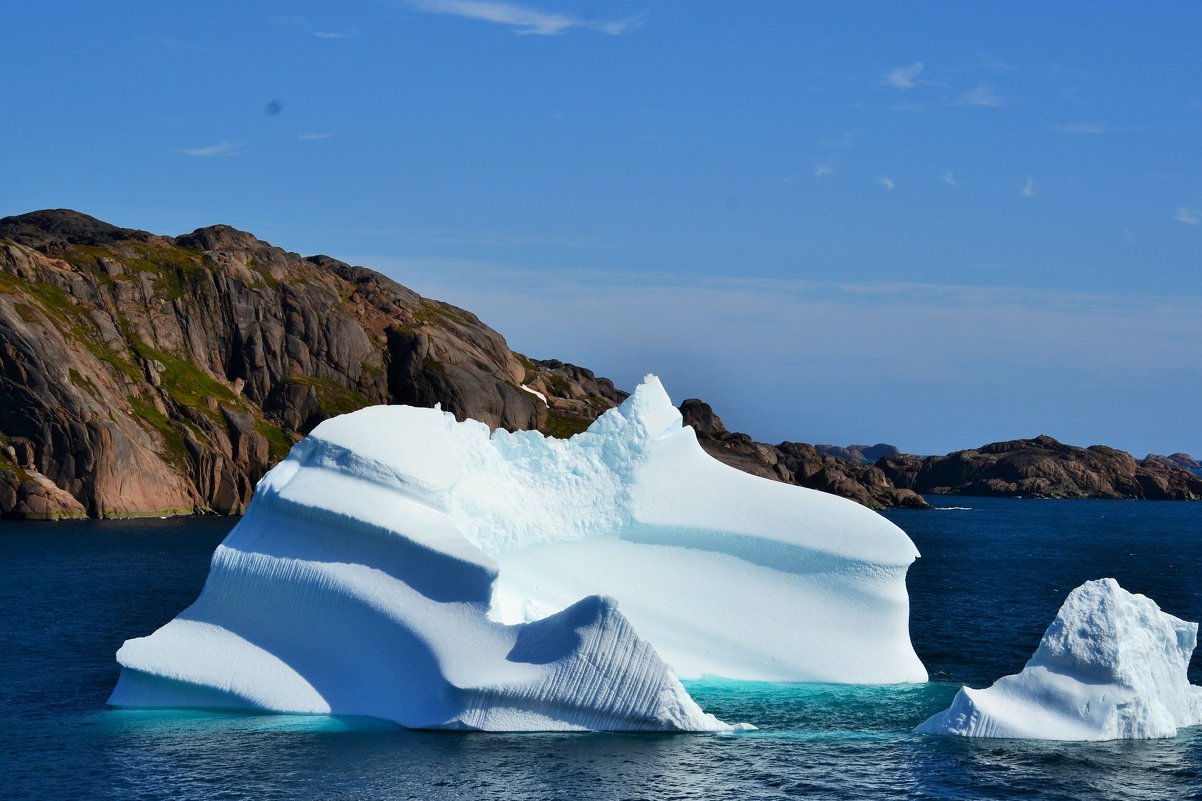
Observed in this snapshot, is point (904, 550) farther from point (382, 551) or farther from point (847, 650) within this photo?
point (382, 551)

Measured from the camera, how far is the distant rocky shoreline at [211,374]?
116 meters

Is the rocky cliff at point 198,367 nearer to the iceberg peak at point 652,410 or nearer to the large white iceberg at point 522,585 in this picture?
the iceberg peak at point 652,410

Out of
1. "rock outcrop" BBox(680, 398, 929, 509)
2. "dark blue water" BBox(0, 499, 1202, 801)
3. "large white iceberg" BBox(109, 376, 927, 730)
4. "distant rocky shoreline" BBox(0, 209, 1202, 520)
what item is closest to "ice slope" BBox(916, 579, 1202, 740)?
"dark blue water" BBox(0, 499, 1202, 801)

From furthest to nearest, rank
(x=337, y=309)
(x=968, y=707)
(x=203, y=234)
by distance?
(x=203, y=234) → (x=337, y=309) → (x=968, y=707)

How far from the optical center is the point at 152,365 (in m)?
140

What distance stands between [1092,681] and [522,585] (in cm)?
1510

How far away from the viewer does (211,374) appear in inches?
5915

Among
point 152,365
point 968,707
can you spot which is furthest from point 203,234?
point 968,707

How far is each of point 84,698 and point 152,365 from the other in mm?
110968

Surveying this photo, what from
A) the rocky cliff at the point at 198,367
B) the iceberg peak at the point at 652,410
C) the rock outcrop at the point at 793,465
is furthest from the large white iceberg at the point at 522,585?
the rock outcrop at the point at 793,465

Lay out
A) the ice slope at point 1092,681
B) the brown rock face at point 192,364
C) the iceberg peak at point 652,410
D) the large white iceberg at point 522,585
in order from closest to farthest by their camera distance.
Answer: the ice slope at point 1092,681 → the large white iceberg at point 522,585 → the iceberg peak at point 652,410 → the brown rock face at point 192,364

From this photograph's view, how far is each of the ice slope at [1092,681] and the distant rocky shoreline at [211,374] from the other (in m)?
95.7

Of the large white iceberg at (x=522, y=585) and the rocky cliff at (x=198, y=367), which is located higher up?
the rocky cliff at (x=198, y=367)

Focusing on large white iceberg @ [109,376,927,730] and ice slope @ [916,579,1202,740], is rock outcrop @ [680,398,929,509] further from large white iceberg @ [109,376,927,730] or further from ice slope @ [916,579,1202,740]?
ice slope @ [916,579,1202,740]
